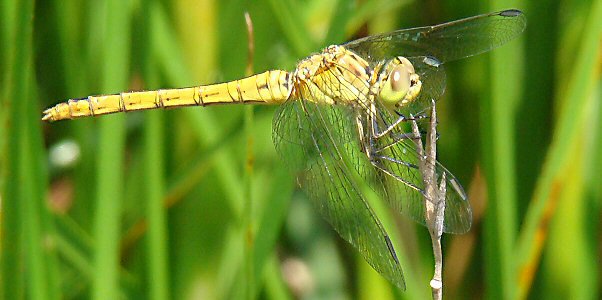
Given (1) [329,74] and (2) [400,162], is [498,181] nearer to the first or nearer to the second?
(2) [400,162]

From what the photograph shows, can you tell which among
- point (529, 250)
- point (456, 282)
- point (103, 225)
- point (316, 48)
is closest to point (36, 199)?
point (103, 225)

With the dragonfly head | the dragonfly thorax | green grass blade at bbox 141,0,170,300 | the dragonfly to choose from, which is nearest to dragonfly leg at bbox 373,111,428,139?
the dragonfly

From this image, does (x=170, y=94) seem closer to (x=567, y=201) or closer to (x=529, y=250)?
→ (x=529, y=250)

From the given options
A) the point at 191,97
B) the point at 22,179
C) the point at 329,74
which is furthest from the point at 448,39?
the point at 22,179

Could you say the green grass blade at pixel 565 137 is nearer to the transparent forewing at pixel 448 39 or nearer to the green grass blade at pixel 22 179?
the transparent forewing at pixel 448 39

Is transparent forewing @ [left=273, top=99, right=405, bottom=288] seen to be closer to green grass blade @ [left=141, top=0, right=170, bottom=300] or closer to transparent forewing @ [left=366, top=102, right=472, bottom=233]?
transparent forewing @ [left=366, top=102, right=472, bottom=233]

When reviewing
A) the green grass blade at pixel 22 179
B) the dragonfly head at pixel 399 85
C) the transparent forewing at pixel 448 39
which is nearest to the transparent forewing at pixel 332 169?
the dragonfly head at pixel 399 85
